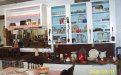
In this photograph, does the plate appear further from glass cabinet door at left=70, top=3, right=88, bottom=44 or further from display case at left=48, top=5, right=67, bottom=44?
display case at left=48, top=5, right=67, bottom=44

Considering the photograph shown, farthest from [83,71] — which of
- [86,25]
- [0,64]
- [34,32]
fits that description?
[0,64]

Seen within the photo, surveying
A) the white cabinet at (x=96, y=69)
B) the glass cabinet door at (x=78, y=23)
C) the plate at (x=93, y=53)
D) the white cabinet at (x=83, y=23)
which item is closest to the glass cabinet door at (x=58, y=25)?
the white cabinet at (x=83, y=23)

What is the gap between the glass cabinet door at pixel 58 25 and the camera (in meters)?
4.11

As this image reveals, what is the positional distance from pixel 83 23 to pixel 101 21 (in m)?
0.39

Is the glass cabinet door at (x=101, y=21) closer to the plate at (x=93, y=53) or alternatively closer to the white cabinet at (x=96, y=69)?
the plate at (x=93, y=53)

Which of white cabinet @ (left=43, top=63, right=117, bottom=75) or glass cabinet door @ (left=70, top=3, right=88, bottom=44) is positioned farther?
glass cabinet door @ (left=70, top=3, right=88, bottom=44)

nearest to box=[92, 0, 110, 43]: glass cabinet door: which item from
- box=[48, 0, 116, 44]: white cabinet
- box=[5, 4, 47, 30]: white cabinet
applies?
box=[48, 0, 116, 44]: white cabinet

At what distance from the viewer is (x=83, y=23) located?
3979 mm

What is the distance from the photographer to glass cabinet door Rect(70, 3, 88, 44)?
3.95m

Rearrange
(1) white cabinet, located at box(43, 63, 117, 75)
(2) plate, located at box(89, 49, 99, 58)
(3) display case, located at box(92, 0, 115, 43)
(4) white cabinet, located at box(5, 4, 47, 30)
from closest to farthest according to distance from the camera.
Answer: (1) white cabinet, located at box(43, 63, 117, 75) < (3) display case, located at box(92, 0, 115, 43) < (2) plate, located at box(89, 49, 99, 58) < (4) white cabinet, located at box(5, 4, 47, 30)

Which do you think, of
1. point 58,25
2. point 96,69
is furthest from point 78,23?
point 96,69

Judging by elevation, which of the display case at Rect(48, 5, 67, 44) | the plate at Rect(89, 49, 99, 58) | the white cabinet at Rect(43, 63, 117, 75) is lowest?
the white cabinet at Rect(43, 63, 117, 75)

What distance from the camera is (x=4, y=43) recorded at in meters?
5.29

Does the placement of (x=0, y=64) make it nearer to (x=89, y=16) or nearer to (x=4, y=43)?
(x=4, y=43)
